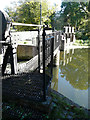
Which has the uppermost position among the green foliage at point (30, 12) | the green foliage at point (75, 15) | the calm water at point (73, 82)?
the green foliage at point (75, 15)

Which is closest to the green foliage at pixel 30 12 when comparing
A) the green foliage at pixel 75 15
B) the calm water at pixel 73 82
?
the calm water at pixel 73 82

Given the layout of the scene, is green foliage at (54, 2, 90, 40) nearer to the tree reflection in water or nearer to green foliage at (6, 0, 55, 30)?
green foliage at (6, 0, 55, 30)

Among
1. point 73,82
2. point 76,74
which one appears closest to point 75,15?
point 76,74

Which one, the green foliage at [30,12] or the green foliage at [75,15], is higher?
the green foliage at [75,15]

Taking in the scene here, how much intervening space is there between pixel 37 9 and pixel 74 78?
11.7 meters

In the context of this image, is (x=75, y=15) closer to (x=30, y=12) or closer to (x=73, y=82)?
(x=30, y=12)

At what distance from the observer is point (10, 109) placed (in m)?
2.57

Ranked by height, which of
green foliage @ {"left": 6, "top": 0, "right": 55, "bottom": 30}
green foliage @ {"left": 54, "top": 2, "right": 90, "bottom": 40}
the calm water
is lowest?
the calm water

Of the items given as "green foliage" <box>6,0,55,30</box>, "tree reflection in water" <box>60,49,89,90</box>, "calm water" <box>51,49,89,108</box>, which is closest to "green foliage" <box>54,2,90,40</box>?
"green foliage" <box>6,0,55,30</box>

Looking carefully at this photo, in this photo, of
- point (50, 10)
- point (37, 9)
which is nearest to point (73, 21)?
point (50, 10)

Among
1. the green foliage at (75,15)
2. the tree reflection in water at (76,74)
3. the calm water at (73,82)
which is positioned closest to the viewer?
the calm water at (73,82)

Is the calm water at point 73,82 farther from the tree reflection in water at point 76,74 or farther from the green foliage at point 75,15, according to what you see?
the green foliage at point 75,15

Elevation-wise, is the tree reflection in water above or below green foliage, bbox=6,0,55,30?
below

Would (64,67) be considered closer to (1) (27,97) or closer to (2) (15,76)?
(2) (15,76)
